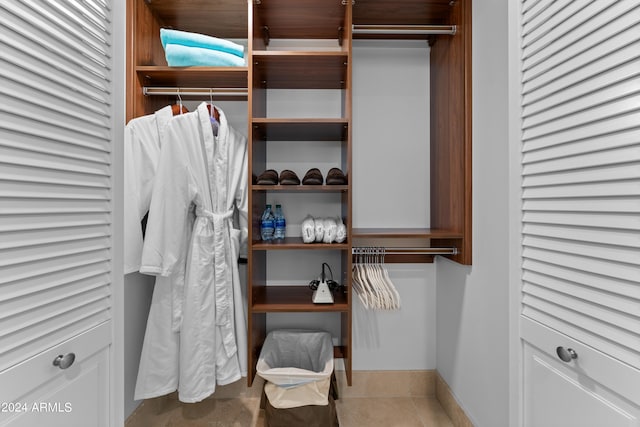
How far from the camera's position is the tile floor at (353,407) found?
1.86 meters

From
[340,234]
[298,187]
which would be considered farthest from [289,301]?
[298,187]

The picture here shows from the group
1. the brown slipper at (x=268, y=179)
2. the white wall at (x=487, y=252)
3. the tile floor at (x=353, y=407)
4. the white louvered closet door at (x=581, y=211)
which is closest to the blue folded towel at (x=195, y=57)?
the brown slipper at (x=268, y=179)

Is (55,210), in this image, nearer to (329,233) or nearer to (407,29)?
(329,233)

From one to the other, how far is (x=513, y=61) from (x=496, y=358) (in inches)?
43.2

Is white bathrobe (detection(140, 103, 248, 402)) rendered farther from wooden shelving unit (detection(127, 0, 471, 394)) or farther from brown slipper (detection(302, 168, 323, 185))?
brown slipper (detection(302, 168, 323, 185))

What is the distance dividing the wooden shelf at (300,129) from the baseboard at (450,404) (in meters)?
1.44

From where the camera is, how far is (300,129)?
1.82 m

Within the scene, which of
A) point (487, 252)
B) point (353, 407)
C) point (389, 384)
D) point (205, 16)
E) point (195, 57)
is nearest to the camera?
point (487, 252)

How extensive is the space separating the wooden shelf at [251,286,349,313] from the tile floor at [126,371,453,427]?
542 mm

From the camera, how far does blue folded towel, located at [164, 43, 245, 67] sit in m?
1.74

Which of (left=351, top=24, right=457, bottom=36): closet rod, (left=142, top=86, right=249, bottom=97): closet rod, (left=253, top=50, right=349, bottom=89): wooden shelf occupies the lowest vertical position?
(left=142, top=86, right=249, bottom=97): closet rod

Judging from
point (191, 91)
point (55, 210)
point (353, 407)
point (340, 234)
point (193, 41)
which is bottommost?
point (353, 407)

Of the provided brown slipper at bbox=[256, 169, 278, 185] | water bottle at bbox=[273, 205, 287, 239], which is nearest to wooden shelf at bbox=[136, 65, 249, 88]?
brown slipper at bbox=[256, 169, 278, 185]

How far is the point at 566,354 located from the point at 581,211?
1.00 feet
